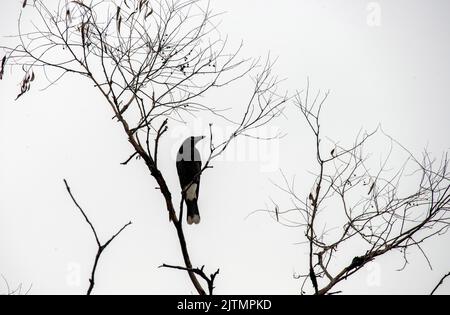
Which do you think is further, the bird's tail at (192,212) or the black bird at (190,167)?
the bird's tail at (192,212)

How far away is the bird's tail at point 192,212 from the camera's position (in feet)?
21.7

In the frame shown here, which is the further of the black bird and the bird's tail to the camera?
the bird's tail

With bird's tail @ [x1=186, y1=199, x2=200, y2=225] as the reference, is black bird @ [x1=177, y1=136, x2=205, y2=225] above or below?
above

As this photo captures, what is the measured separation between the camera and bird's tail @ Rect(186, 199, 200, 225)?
6621mm

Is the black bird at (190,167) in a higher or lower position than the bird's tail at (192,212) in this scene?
higher

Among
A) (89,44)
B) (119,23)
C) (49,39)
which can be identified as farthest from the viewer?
(49,39)

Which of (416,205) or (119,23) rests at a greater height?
(119,23)

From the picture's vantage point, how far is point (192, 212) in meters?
6.63

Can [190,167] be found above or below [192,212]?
above
